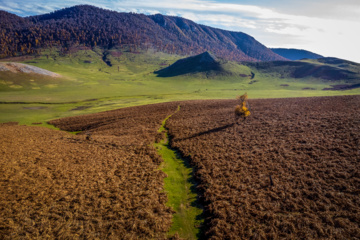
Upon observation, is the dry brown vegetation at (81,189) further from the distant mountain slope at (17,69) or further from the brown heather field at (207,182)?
the distant mountain slope at (17,69)

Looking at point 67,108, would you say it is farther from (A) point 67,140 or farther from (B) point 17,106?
(A) point 67,140

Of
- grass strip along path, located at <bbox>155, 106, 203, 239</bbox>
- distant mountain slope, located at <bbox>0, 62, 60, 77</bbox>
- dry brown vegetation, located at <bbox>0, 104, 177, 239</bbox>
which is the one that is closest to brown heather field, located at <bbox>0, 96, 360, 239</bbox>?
dry brown vegetation, located at <bbox>0, 104, 177, 239</bbox>

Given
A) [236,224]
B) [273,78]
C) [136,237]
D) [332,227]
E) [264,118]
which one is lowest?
[136,237]

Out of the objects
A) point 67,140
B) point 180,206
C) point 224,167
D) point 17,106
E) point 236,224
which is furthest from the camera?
point 17,106

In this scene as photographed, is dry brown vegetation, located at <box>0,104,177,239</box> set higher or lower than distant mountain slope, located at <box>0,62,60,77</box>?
lower

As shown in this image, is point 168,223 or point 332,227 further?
point 168,223

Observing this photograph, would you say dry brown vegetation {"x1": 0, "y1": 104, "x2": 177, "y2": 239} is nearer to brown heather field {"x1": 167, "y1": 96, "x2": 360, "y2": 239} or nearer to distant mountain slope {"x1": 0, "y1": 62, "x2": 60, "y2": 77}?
brown heather field {"x1": 167, "y1": 96, "x2": 360, "y2": 239}

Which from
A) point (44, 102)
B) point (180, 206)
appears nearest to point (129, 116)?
point (180, 206)
